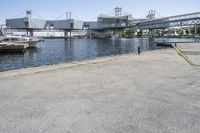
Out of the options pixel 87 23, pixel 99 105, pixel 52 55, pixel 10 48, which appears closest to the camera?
pixel 99 105

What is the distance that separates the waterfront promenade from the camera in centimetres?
614

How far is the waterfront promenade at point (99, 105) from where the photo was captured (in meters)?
6.14

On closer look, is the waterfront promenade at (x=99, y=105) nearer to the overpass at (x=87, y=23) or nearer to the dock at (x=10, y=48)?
the dock at (x=10, y=48)

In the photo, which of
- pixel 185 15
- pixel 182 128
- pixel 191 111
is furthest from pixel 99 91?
pixel 185 15

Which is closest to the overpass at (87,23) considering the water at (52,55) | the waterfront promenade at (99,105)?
the water at (52,55)

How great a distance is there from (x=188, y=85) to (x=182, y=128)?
5.41m

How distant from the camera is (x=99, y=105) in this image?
25.9 feet

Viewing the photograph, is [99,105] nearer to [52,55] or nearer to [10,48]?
[52,55]

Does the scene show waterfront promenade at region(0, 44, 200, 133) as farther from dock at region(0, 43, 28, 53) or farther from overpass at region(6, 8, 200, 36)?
overpass at region(6, 8, 200, 36)

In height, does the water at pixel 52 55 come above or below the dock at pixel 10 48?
below

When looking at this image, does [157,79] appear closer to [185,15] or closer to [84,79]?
[84,79]

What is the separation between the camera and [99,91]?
32.3 ft

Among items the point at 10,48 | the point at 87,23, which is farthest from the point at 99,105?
the point at 87,23

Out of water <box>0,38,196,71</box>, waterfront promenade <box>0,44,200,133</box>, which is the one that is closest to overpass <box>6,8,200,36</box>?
water <box>0,38,196,71</box>
